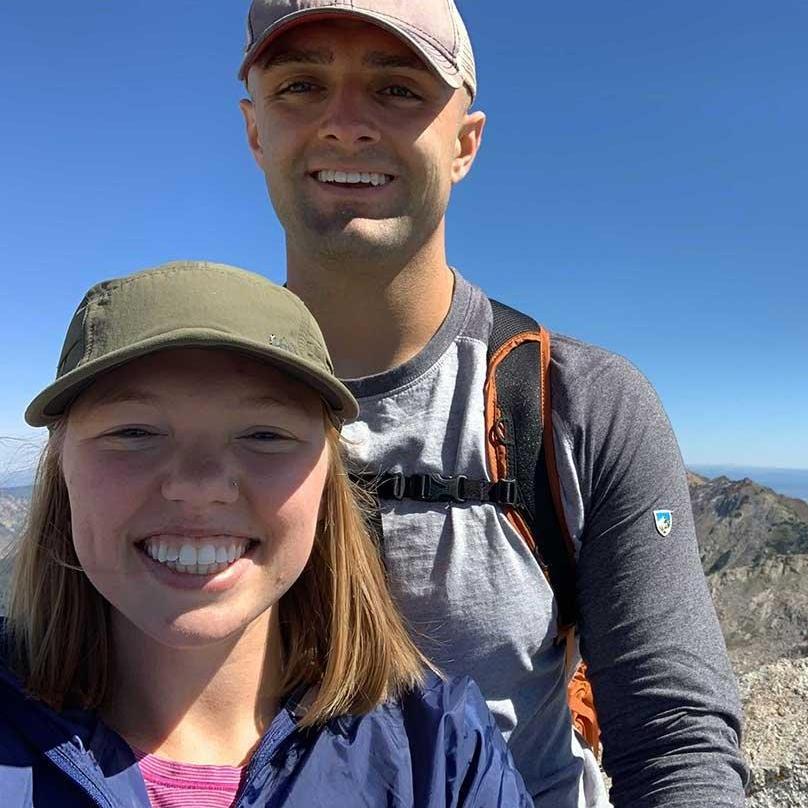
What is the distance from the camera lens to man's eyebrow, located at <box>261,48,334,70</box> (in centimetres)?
300

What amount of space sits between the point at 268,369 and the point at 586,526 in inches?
57.4

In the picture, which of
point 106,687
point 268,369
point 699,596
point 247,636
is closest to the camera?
point 268,369

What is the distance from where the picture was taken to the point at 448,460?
10.1 ft

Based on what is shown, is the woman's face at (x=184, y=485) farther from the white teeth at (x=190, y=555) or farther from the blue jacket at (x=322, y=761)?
the blue jacket at (x=322, y=761)

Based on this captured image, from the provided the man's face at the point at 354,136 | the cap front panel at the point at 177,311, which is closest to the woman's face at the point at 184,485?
the cap front panel at the point at 177,311

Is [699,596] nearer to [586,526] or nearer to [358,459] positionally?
[586,526]

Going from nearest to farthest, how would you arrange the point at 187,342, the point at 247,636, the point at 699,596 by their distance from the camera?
the point at 187,342 → the point at 247,636 → the point at 699,596

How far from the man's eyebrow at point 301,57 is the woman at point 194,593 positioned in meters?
1.25

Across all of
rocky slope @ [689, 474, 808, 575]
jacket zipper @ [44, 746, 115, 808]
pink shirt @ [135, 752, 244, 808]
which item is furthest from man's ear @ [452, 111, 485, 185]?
rocky slope @ [689, 474, 808, 575]

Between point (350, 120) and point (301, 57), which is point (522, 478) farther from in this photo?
point (301, 57)

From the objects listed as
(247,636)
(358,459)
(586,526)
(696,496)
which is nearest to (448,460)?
(358,459)

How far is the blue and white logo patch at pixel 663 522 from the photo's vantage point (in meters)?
2.84

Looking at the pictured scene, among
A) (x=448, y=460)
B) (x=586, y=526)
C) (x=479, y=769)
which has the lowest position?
(x=479, y=769)

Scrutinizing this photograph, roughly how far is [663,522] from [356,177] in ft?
6.15
